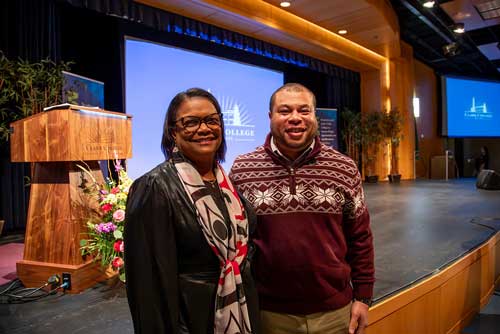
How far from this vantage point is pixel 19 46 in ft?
13.0

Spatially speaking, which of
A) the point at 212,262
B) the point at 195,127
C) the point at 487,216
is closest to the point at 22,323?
the point at 212,262

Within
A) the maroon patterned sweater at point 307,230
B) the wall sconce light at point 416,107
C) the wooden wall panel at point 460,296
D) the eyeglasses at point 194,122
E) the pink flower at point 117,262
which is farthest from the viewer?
the wall sconce light at point 416,107

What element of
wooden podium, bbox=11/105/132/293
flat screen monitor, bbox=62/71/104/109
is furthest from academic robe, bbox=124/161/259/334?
flat screen monitor, bbox=62/71/104/109

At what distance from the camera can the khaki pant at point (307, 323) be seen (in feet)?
3.79

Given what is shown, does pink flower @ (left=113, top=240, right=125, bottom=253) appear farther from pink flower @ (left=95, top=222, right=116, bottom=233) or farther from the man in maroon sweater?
the man in maroon sweater

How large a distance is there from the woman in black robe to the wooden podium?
1.26 meters

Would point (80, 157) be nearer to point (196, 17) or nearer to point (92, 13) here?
point (92, 13)

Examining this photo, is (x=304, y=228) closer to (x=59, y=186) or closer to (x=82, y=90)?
(x=59, y=186)

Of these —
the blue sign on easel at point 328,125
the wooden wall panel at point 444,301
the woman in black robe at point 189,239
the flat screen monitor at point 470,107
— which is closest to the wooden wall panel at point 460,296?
the wooden wall panel at point 444,301

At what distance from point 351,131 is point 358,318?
7.98 metres

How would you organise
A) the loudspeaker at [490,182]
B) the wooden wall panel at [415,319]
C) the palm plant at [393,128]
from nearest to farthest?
the wooden wall panel at [415,319], the loudspeaker at [490,182], the palm plant at [393,128]

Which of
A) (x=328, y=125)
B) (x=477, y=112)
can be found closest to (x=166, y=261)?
(x=328, y=125)

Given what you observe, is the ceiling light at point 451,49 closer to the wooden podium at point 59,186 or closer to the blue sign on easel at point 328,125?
the blue sign on easel at point 328,125

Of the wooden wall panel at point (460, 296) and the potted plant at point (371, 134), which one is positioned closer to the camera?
the wooden wall panel at point (460, 296)
